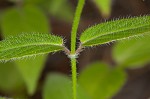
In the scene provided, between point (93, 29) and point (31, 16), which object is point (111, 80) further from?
point (93, 29)

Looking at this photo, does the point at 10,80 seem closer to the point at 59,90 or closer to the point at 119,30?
the point at 59,90

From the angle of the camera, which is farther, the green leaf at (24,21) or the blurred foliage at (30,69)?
the green leaf at (24,21)

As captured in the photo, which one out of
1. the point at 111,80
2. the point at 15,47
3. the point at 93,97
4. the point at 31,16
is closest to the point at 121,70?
the point at 111,80

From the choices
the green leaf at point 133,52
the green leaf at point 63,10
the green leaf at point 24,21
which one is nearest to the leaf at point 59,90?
the green leaf at point 24,21

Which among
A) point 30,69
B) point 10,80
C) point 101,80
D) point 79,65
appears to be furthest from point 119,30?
point 79,65

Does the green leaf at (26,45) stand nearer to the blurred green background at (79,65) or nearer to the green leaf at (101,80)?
the blurred green background at (79,65)

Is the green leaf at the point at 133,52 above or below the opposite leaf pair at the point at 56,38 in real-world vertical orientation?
above
